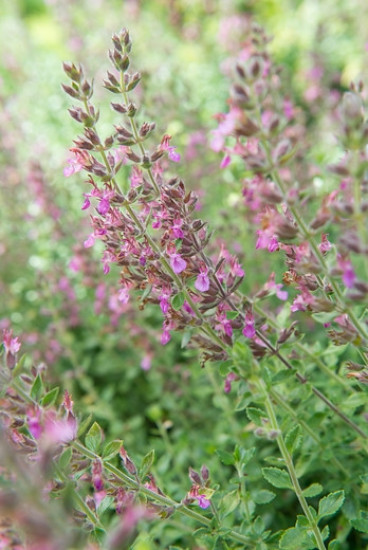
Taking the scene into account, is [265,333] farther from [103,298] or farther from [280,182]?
[103,298]

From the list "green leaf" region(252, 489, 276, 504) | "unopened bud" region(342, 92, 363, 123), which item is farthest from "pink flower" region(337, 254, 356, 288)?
"green leaf" region(252, 489, 276, 504)

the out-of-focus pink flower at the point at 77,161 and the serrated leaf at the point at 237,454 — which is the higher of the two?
the out-of-focus pink flower at the point at 77,161

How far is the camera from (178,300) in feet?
6.43

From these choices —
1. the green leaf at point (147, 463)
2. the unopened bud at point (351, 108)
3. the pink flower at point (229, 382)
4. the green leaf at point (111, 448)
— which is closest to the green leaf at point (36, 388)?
the green leaf at point (111, 448)

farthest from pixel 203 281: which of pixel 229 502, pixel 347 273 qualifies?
pixel 229 502

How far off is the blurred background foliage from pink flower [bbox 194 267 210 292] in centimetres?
110

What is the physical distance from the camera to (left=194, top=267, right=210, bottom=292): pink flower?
1911 millimetres

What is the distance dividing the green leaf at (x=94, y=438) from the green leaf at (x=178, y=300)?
490mm

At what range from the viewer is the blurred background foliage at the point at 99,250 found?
3.65 meters

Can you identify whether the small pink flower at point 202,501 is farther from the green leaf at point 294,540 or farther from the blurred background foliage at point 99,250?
the blurred background foliage at point 99,250

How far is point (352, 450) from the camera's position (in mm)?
2246

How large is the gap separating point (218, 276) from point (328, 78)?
4.71 meters

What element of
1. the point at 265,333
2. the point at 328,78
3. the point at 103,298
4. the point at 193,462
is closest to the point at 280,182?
the point at 265,333

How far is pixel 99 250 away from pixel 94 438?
11.2 ft
